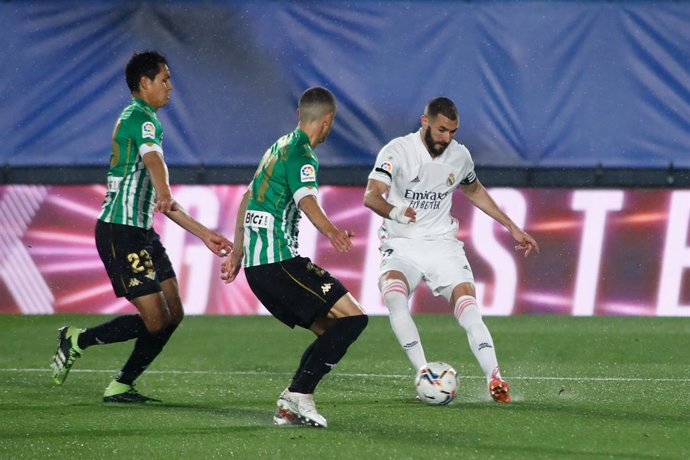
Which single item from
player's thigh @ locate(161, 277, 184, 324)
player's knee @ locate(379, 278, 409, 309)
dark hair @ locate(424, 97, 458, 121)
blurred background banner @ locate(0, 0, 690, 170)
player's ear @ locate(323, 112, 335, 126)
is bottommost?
player's thigh @ locate(161, 277, 184, 324)

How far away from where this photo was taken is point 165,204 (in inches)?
252

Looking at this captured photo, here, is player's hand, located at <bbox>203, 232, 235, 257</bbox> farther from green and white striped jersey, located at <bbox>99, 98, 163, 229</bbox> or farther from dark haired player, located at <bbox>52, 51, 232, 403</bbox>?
green and white striped jersey, located at <bbox>99, 98, 163, 229</bbox>

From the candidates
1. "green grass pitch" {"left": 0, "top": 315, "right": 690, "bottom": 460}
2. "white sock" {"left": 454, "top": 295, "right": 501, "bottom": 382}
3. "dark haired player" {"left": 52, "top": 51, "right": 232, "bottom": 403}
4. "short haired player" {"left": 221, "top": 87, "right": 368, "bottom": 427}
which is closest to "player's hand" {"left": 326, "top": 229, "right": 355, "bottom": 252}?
"short haired player" {"left": 221, "top": 87, "right": 368, "bottom": 427}

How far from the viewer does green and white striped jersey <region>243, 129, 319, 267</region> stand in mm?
→ 6285

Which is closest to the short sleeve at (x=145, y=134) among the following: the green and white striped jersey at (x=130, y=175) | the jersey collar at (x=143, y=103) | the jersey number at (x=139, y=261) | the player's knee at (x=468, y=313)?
the green and white striped jersey at (x=130, y=175)

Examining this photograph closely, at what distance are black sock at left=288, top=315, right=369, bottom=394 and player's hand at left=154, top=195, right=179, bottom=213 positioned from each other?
0.95 m

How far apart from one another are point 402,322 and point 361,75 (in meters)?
6.26

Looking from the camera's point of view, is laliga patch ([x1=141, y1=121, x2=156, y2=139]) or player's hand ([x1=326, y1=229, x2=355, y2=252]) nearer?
player's hand ([x1=326, y1=229, x2=355, y2=252])

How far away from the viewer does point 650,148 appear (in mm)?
13141

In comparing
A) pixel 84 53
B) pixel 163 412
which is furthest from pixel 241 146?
pixel 163 412

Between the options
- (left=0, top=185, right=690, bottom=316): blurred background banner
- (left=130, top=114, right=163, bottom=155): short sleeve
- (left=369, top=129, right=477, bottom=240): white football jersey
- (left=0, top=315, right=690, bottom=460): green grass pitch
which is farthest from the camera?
(left=0, top=185, right=690, bottom=316): blurred background banner

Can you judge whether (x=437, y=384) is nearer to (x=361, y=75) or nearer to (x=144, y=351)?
(x=144, y=351)

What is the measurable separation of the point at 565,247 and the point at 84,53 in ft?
16.9

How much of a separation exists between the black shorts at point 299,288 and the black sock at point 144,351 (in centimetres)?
98
